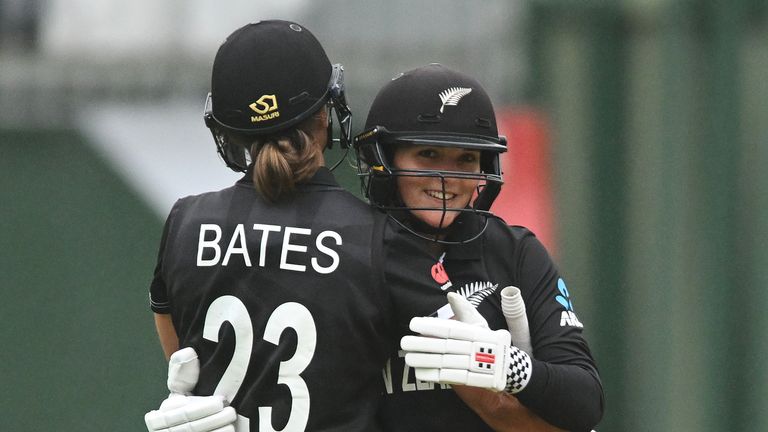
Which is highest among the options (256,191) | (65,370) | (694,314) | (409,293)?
(256,191)

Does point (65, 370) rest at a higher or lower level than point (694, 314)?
lower

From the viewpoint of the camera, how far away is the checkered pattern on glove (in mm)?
2641

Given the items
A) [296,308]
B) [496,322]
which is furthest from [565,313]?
[296,308]

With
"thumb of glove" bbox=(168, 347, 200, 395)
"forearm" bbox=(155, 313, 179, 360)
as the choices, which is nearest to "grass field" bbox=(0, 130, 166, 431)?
"forearm" bbox=(155, 313, 179, 360)

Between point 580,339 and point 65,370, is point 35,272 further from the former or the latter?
point 580,339

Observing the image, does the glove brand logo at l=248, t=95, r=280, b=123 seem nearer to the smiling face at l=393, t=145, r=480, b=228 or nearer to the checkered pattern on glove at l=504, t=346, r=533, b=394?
the smiling face at l=393, t=145, r=480, b=228

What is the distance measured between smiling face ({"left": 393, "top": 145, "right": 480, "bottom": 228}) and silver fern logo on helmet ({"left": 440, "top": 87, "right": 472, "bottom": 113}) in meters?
0.11

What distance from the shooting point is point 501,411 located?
9.02 ft

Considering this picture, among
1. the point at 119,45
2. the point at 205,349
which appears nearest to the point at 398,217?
the point at 205,349

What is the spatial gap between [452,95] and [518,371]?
2.34 feet

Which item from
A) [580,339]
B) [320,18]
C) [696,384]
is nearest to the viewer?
[580,339]

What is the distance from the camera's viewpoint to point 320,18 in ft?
26.1

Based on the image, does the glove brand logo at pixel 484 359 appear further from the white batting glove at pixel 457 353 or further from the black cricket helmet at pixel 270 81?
the black cricket helmet at pixel 270 81

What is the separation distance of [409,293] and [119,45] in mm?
5733
